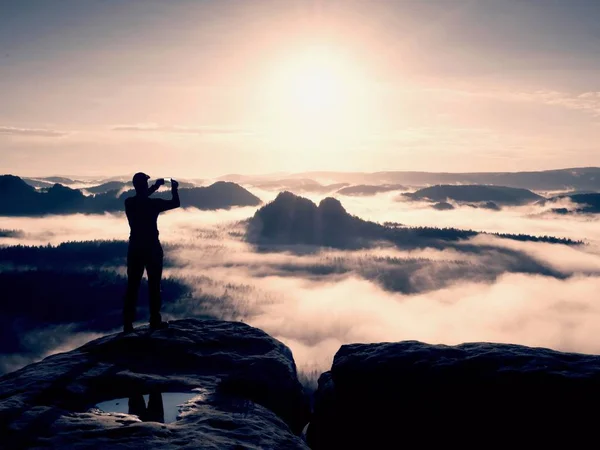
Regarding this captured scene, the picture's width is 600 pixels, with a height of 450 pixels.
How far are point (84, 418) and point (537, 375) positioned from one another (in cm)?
881

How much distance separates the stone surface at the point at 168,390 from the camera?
23.5 feet

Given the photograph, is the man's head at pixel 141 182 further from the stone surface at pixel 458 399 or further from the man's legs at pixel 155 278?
the stone surface at pixel 458 399

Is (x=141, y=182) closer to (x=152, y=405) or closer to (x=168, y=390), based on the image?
(x=168, y=390)

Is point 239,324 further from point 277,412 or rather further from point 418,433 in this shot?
point 418,433

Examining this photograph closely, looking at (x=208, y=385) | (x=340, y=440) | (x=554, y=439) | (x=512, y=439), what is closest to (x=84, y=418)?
(x=208, y=385)

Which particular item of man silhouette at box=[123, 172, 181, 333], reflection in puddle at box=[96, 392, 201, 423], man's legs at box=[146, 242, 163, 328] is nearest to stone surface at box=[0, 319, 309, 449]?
reflection in puddle at box=[96, 392, 201, 423]

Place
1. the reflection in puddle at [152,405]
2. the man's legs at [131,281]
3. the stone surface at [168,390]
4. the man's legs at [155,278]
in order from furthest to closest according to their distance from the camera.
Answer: the man's legs at [155,278] → the man's legs at [131,281] → the reflection in puddle at [152,405] → the stone surface at [168,390]

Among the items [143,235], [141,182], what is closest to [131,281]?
[143,235]

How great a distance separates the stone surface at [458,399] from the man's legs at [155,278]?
214 inches

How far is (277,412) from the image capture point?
10383 mm

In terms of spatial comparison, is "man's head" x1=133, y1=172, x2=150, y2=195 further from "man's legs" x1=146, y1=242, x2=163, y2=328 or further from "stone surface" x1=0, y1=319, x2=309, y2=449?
"stone surface" x1=0, y1=319, x2=309, y2=449

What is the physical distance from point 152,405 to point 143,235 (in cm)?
561

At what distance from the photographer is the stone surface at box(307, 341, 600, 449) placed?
8.55m

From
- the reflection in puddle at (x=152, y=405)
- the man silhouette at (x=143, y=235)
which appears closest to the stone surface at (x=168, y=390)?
the reflection in puddle at (x=152, y=405)
